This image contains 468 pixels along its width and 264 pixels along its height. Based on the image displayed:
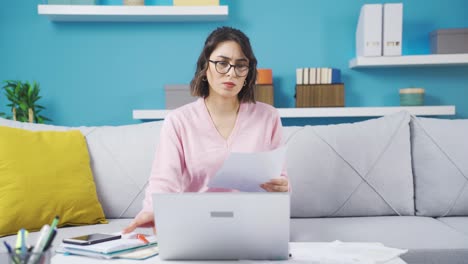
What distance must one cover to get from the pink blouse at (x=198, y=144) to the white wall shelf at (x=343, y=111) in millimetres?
1130

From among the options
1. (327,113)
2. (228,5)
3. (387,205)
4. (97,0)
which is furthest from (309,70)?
(97,0)

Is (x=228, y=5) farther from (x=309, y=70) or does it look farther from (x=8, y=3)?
(x=8, y=3)

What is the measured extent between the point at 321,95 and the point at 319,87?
0.05 m

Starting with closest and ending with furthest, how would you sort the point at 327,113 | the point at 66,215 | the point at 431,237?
the point at 431,237, the point at 66,215, the point at 327,113

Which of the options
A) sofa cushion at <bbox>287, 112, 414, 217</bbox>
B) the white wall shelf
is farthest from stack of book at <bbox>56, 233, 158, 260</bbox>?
the white wall shelf

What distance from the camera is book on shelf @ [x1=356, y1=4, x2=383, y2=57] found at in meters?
2.80

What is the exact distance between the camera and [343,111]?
288 cm

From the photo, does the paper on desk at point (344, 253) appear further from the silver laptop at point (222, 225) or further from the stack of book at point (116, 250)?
the stack of book at point (116, 250)

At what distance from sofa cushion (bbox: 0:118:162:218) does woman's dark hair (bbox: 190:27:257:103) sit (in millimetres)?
452

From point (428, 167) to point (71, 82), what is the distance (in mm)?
2054

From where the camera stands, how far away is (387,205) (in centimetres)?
208

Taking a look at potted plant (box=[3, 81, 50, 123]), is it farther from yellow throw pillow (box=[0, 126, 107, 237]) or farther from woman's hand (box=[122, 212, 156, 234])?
woman's hand (box=[122, 212, 156, 234])

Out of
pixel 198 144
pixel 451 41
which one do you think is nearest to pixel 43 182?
pixel 198 144

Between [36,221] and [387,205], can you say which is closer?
[36,221]
